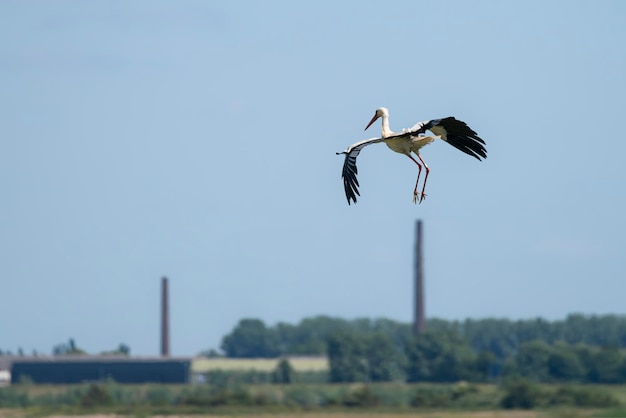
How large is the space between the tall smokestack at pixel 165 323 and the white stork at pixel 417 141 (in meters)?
108

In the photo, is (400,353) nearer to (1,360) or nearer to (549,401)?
(1,360)

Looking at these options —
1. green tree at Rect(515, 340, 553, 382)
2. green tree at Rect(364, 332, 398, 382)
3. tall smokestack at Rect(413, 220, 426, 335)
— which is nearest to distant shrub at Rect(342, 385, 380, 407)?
green tree at Rect(515, 340, 553, 382)

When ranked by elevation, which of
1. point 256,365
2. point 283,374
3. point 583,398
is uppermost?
point 256,365

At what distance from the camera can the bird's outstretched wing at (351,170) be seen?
32.1 metres

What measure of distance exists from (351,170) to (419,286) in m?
106

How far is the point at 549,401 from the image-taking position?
89562mm

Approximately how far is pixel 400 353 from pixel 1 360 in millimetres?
32143

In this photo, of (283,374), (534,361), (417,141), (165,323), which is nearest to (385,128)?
(417,141)

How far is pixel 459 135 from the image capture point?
32.4m

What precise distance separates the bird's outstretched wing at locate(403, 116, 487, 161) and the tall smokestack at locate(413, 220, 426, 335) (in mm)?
105263

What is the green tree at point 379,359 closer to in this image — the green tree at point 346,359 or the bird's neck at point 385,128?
the green tree at point 346,359

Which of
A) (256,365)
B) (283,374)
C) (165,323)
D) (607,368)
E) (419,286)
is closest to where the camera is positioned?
(607,368)

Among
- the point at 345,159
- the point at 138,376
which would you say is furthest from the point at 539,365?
the point at 345,159

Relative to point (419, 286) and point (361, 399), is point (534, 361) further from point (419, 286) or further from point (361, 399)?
point (361, 399)
